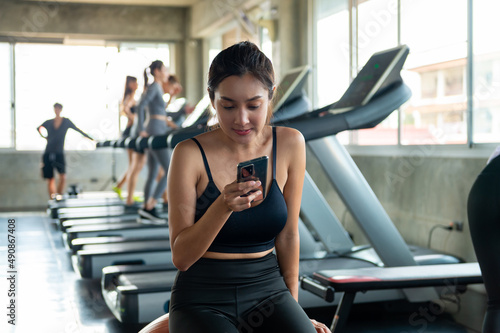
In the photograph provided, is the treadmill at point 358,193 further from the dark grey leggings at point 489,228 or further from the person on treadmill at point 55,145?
the person on treadmill at point 55,145

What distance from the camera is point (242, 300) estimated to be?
55.1 inches

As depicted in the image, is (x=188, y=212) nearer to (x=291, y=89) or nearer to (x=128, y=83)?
(x=291, y=89)

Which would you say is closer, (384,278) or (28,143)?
(384,278)

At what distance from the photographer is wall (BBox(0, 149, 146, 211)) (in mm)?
8719

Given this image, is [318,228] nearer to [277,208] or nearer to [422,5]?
[422,5]

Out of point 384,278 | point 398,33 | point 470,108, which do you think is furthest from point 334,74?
point 384,278

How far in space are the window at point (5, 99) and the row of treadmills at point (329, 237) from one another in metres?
5.38

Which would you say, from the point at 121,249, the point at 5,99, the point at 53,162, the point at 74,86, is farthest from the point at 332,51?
the point at 5,99

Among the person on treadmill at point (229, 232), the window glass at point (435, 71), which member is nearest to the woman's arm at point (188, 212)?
the person on treadmill at point (229, 232)

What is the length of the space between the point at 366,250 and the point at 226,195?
2.67m

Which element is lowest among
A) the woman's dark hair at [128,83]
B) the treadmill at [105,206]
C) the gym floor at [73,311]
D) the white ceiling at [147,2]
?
the gym floor at [73,311]

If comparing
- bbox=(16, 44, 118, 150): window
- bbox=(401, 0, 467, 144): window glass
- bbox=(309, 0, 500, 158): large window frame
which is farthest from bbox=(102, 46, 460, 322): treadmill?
bbox=(16, 44, 118, 150): window

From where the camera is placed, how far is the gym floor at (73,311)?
2.89m

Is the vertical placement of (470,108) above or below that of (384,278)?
above
